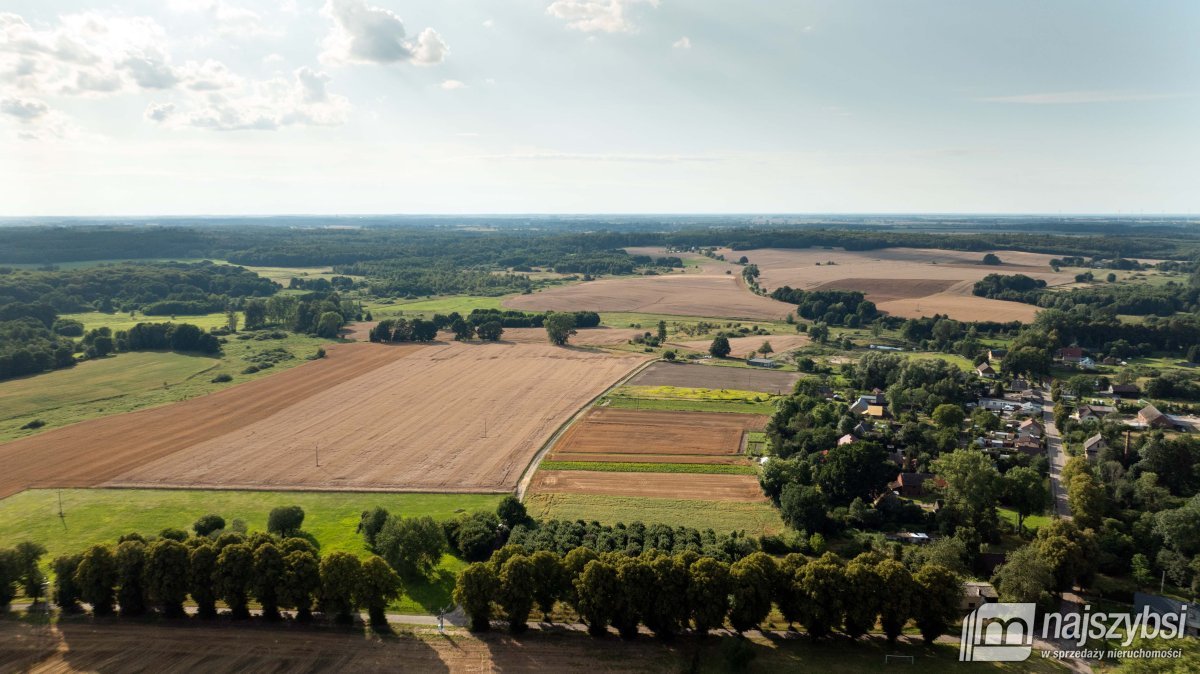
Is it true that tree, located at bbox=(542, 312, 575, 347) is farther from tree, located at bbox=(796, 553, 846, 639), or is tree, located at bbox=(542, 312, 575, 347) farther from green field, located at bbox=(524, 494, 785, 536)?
tree, located at bbox=(796, 553, 846, 639)

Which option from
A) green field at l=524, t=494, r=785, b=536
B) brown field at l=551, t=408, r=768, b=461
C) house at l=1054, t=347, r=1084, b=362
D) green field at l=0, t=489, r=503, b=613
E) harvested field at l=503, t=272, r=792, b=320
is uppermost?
harvested field at l=503, t=272, r=792, b=320

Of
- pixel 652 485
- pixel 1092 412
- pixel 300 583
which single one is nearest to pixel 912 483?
pixel 652 485

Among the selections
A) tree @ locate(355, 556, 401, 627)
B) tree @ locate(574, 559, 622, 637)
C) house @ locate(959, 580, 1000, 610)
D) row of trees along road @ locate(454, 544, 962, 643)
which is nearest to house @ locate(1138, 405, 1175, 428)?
house @ locate(959, 580, 1000, 610)

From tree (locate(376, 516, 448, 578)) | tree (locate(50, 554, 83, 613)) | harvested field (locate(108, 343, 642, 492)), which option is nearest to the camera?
tree (locate(50, 554, 83, 613))

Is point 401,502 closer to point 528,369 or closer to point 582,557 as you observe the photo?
point 582,557

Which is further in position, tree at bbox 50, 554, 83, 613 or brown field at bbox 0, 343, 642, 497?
brown field at bbox 0, 343, 642, 497

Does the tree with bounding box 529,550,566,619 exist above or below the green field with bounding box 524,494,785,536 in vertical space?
above
